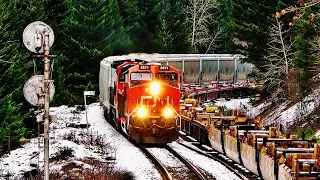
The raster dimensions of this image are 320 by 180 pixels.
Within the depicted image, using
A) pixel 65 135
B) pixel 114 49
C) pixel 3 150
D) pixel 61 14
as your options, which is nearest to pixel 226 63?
pixel 114 49

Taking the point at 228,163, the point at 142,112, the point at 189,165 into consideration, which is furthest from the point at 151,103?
the point at 189,165

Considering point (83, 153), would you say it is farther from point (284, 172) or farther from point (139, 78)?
point (284, 172)

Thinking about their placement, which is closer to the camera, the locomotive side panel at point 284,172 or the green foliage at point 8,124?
the locomotive side panel at point 284,172

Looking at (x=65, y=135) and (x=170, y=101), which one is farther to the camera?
(x=65, y=135)

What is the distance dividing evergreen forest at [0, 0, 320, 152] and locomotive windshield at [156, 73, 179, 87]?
535cm

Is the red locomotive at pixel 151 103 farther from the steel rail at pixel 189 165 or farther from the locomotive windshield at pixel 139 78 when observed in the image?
the steel rail at pixel 189 165

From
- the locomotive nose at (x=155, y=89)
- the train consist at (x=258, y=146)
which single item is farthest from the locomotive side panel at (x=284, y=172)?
the locomotive nose at (x=155, y=89)

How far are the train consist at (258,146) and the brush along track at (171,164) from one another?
1916 millimetres

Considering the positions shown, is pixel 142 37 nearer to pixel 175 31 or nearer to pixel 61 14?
pixel 175 31

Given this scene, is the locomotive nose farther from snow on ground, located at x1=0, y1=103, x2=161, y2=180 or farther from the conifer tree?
the conifer tree

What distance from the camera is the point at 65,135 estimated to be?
25328 mm

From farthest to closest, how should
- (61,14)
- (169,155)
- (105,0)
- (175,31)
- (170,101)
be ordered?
(175,31) < (105,0) < (61,14) < (170,101) < (169,155)

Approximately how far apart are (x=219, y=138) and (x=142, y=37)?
128ft

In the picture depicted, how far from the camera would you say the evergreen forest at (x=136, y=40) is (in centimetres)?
2242
